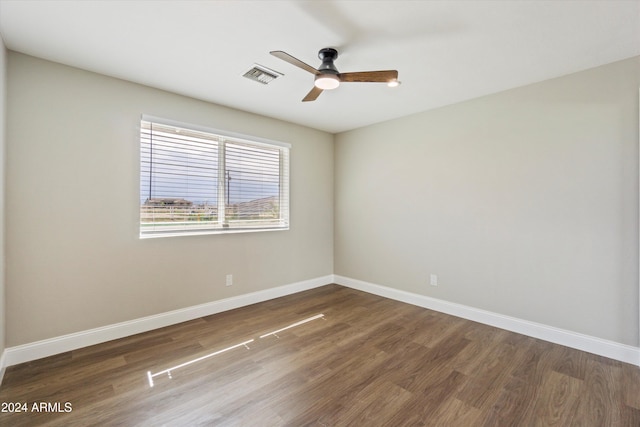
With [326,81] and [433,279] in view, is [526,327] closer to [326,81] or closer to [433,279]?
[433,279]

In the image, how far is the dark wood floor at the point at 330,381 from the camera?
1716 millimetres

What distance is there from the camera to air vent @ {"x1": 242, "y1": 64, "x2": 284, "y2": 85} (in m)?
2.53

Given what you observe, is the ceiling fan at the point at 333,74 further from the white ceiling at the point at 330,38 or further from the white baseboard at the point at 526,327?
the white baseboard at the point at 526,327

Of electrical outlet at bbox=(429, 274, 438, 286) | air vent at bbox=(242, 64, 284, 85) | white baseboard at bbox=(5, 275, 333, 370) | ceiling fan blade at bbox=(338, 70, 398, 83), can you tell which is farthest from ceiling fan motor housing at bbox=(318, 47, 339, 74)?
white baseboard at bbox=(5, 275, 333, 370)

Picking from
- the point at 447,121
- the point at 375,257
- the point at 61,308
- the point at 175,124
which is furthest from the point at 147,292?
the point at 447,121

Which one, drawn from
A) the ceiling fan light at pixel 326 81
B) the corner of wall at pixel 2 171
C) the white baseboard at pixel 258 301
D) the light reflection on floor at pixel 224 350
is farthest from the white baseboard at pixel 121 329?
the ceiling fan light at pixel 326 81

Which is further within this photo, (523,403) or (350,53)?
(350,53)

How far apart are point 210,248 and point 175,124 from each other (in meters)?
1.41

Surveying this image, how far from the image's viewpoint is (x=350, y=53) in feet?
7.54

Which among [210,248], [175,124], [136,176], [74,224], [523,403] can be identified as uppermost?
[175,124]

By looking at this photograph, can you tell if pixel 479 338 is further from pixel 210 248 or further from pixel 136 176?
pixel 136 176

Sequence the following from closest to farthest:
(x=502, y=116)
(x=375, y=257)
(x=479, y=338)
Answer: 1. (x=479, y=338)
2. (x=502, y=116)
3. (x=375, y=257)

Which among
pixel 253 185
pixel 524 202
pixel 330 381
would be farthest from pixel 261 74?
pixel 524 202

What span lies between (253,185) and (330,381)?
2.54 metres
